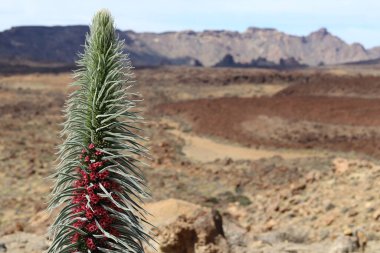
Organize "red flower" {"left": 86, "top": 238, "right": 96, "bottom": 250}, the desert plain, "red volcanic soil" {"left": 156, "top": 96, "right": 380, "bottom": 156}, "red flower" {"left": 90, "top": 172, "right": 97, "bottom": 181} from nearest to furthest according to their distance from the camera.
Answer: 1. "red flower" {"left": 86, "top": 238, "right": 96, "bottom": 250}
2. "red flower" {"left": 90, "top": 172, "right": 97, "bottom": 181}
3. the desert plain
4. "red volcanic soil" {"left": 156, "top": 96, "right": 380, "bottom": 156}

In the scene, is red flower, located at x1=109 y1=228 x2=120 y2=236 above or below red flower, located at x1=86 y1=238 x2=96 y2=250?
above

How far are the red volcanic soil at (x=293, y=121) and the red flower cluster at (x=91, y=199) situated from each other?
26513 millimetres

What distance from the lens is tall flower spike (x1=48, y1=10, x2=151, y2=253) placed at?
4031 mm

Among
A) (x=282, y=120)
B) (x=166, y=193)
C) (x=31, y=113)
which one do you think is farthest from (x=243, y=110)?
(x=166, y=193)

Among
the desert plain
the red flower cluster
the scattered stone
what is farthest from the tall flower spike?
→ the scattered stone

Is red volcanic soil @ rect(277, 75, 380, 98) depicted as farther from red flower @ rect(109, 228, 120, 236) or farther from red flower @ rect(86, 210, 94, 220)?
red flower @ rect(86, 210, 94, 220)

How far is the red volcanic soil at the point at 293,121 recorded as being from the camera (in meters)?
32.6

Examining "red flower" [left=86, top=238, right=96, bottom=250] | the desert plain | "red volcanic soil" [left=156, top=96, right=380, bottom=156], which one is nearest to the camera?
"red flower" [left=86, top=238, right=96, bottom=250]

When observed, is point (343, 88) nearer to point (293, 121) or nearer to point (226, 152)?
point (293, 121)

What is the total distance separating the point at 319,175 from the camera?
1772 centimetres

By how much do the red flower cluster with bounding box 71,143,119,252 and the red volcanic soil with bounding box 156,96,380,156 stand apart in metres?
26.5

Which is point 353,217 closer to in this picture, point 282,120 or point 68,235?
point 68,235

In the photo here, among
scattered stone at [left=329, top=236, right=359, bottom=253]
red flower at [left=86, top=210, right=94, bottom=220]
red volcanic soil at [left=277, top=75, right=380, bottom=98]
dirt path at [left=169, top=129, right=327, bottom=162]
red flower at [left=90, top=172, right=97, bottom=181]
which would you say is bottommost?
dirt path at [left=169, top=129, right=327, bottom=162]

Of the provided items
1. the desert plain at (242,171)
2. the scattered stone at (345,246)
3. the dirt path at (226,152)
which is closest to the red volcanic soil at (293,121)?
the desert plain at (242,171)
